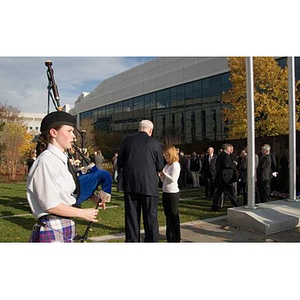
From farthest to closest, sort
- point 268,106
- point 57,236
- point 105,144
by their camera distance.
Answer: point 105,144
point 268,106
point 57,236

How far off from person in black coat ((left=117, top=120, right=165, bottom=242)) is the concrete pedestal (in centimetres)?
210

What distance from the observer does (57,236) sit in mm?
2111

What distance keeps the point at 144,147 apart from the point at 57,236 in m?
2.01

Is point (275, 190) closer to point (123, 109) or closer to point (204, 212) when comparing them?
point (204, 212)

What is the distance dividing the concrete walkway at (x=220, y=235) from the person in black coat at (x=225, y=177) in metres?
1.37

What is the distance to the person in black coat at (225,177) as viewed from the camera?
22.9ft

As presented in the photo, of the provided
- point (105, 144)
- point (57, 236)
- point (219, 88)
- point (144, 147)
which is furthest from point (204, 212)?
point (105, 144)

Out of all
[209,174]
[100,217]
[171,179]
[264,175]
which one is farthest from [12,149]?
[171,179]

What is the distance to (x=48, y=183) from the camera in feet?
6.38

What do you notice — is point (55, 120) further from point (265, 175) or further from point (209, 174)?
point (209, 174)

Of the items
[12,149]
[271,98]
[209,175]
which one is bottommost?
[209,175]

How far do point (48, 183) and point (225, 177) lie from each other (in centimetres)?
556

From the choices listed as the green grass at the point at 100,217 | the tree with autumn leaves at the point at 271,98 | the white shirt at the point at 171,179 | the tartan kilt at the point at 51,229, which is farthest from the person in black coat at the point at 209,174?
the tartan kilt at the point at 51,229

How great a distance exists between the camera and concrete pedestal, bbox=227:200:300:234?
16.9 feet
